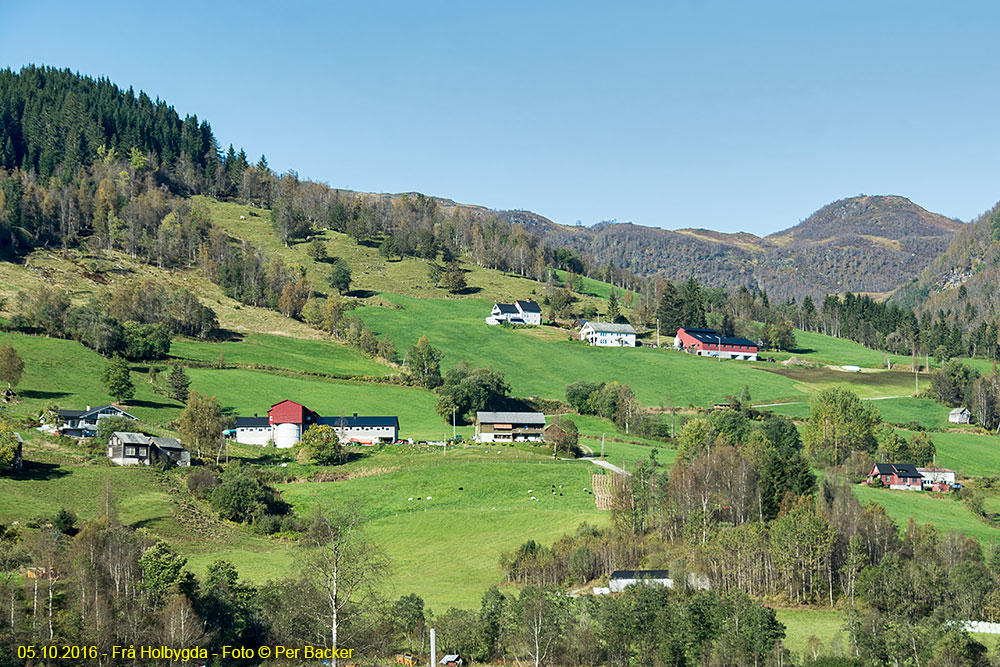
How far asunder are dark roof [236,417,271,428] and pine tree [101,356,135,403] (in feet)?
40.1

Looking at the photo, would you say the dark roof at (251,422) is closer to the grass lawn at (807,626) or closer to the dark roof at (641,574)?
the dark roof at (641,574)

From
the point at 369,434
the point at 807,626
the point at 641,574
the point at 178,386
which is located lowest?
the point at 807,626

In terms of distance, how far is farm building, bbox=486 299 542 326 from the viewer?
175 metres

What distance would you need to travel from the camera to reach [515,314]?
176125 mm

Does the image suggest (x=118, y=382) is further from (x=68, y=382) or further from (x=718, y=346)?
(x=718, y=346)

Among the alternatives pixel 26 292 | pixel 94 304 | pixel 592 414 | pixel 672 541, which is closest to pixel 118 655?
pixel 672 541

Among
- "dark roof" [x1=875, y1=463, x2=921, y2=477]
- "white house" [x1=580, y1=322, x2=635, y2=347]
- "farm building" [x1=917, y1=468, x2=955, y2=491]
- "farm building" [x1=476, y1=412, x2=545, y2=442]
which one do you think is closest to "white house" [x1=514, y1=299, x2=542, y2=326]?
"white house" [x1=580, y1=322, x2=635, y2=347]

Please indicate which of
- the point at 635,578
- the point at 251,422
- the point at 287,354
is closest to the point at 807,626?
the point at 635,578

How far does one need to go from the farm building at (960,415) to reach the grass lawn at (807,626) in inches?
3329

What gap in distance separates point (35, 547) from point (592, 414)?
3255 inches

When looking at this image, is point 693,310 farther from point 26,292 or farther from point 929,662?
point 929,662

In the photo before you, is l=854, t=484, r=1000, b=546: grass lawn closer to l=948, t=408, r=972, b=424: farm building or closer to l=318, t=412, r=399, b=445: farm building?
l=948, t=408, r=972, b=424: farm building

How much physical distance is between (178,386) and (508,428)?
39.5 meters

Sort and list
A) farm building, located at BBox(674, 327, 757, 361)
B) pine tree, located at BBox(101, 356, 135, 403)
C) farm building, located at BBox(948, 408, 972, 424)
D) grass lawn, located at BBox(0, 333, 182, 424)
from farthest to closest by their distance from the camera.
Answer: farm building, located at BBox(674, 327, 757, 361) < farm building, located at BBox(948, 408, 972, 424) < pine tree, located at BBox(101, 356, 135, 403) < grass lawn, located at BBox(0, 333, 182, 424)
